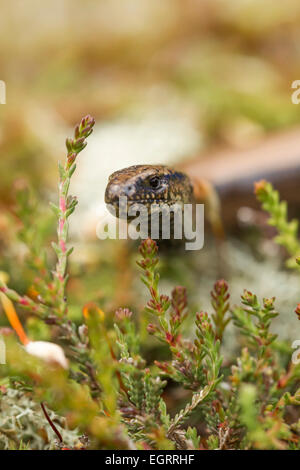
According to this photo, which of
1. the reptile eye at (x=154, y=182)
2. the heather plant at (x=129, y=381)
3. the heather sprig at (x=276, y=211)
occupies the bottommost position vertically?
the heather plant at (x=129, y=381)

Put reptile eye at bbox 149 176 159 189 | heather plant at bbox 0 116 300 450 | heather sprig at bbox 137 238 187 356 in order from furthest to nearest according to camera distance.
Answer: reptile eye at bbox 149 176 159 189, heather sprig at bbox 137 238 187 356, heather plant at bbox 0 116 300 450

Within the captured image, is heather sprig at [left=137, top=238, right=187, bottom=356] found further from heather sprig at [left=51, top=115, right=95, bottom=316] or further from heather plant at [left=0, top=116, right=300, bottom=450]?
heather sprig at [left=51, top=115, right=95, bottom=316]

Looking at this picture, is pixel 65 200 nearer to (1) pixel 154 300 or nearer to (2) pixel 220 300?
(1) pixel 154 300

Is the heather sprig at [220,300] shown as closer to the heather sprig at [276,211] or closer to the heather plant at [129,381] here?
the heather plant at [129,381]

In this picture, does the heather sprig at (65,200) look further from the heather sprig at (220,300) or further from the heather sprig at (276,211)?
the heather sprig at (276,211)

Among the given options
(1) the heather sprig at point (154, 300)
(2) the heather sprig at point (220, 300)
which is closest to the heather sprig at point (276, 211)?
(2) the heather sprig at point (220, 300)

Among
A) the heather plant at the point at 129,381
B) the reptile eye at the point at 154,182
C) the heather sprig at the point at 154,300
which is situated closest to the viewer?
the heather plant at the point at 129,381

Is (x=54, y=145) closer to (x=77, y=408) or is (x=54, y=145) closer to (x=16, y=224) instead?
(x=16, y=224)

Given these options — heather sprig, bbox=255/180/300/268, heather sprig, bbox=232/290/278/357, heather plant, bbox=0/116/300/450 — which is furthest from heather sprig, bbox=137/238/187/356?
heather sprig, bbox=255/180/300/268

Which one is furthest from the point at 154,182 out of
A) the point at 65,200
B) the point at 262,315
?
the point at 262,315

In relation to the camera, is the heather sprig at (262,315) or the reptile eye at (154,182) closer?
the heather sprig at (262,315)

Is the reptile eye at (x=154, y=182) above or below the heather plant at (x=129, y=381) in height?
above

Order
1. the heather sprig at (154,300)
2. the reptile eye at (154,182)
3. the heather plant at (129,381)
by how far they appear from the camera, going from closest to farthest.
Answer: the heather plant at (129,381)
the heather sprig at (154,300)
the reptile eye at (154,182)
